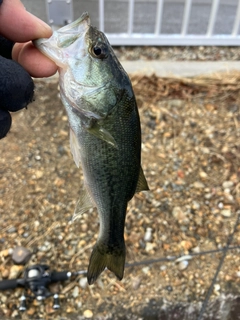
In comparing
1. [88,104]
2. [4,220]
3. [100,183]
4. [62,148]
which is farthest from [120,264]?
[62,148]

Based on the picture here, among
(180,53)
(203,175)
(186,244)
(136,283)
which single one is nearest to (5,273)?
(136,283)

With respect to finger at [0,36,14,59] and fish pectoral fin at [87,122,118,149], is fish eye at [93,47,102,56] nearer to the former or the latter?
fish pectoral fin at [87,122,118,149]

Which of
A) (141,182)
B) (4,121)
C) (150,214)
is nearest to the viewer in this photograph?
(4,121)

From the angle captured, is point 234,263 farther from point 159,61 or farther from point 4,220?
point 159,61

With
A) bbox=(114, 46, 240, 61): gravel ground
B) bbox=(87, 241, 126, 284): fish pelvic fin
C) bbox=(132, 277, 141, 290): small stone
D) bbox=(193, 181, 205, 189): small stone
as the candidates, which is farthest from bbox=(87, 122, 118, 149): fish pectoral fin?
bbox=(114, 46, 240, 61): gravel ground

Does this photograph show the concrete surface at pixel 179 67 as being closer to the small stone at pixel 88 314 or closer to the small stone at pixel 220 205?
the small stone at pixel 220 205

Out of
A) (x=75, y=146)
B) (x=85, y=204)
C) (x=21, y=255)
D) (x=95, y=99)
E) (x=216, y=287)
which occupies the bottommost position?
(x=216, y=287)

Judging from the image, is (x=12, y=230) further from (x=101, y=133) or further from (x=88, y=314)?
(x=101, y=133)
